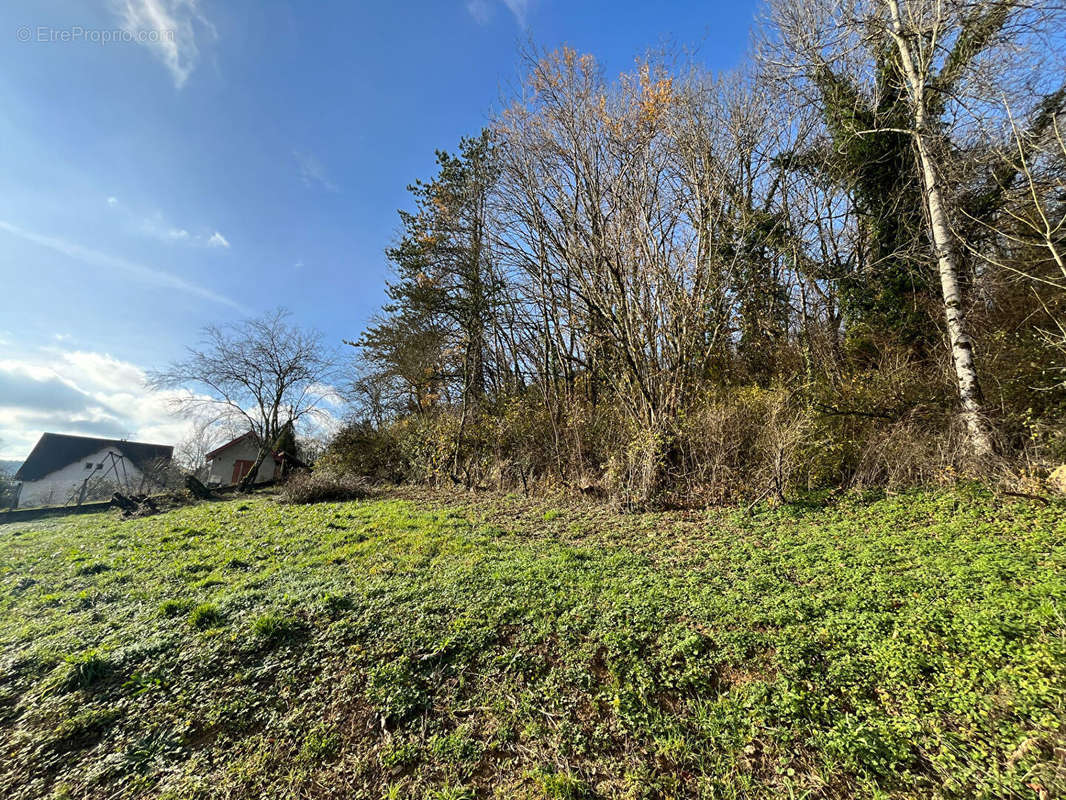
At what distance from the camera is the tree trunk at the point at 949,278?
520cm

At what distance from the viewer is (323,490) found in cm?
1024

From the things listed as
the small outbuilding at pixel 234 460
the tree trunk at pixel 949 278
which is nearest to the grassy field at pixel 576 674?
the tree trunk at pixel 949 278

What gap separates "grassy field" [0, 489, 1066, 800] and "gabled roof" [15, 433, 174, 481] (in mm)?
29565

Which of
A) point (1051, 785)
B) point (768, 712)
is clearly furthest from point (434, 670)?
point (1051, 785)

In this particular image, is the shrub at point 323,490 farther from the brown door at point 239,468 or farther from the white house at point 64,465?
the brown door at point 239,468

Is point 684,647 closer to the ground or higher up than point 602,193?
closer to the ground

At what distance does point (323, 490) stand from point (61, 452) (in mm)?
30219

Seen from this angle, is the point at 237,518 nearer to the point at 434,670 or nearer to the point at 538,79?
the point at 434,670

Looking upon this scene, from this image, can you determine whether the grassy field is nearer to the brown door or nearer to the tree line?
the tree line

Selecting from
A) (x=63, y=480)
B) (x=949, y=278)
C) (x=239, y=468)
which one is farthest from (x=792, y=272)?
(x=63, y=480)

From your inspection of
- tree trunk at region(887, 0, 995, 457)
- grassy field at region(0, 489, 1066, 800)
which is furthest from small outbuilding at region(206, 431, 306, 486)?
tree trunk at region(887, 0, 995, 457)

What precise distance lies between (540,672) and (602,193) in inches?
341

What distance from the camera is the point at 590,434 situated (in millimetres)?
8500

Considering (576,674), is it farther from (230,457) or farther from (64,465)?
(64,465)
